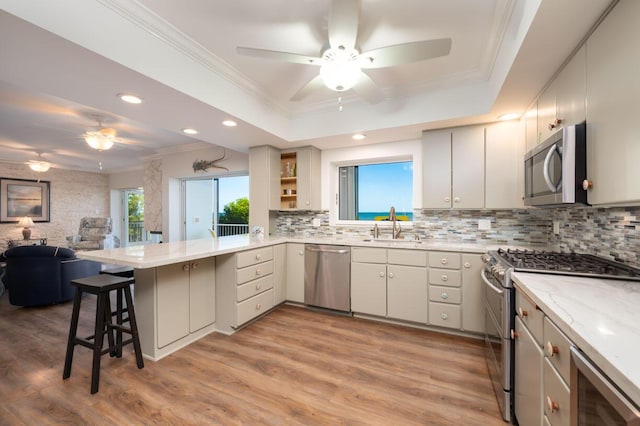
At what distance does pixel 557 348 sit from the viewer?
39.3 inches

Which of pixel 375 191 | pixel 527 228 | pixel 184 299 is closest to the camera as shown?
pixel 184 299

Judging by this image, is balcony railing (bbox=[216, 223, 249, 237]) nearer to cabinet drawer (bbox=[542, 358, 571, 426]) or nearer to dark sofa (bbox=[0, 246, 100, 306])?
dark sofa (bbox=[0, 246, 100, 306])

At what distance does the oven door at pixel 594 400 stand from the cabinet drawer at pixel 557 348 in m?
0.05

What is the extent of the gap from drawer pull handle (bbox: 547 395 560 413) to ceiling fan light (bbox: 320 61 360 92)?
6.60 ft

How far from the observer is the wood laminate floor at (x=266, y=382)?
165 cm

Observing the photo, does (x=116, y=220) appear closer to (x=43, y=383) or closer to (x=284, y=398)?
(x=43, y=383)

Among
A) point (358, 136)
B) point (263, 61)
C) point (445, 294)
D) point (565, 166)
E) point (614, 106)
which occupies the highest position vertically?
point (263, 61)

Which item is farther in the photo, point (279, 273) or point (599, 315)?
point (279, 273)

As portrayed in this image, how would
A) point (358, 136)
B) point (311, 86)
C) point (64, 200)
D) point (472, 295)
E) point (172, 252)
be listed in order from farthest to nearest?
point (64, 200), point (358, 136), point (472, 295), point (172, 252), point (311, 86)

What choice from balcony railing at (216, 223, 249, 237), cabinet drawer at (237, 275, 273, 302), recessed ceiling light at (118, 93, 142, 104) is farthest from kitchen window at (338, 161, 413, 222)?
balcony railing at (216, 223, 249, 237)

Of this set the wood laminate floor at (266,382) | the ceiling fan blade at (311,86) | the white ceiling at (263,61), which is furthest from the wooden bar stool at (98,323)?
the ceiling fan blade at (311,86)

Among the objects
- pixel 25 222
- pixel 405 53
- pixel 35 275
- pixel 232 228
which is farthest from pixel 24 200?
pixel 405 53

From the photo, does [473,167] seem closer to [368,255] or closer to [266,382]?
[368,255]

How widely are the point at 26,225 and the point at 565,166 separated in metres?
9.68
